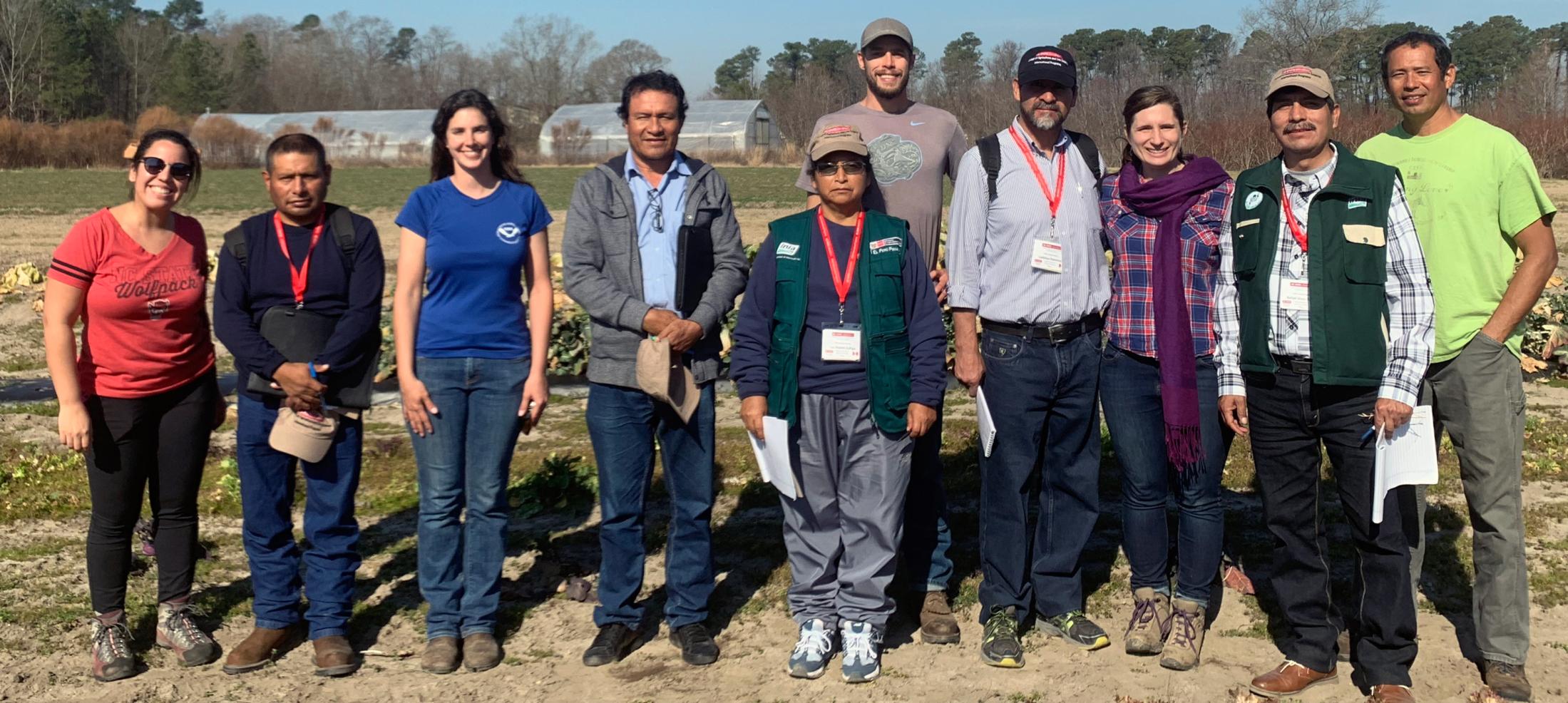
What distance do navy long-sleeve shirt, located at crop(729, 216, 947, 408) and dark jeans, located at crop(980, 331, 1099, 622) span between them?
268mm

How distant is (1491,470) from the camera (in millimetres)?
4305

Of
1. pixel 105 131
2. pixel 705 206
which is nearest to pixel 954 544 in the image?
pixel 705 206

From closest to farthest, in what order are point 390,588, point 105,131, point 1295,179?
point 1295,179
point 390,588
point 105,131

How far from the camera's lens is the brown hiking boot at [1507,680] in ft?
14.1

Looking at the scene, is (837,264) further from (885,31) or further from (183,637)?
(183,637)

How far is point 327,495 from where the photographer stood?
15.3ft

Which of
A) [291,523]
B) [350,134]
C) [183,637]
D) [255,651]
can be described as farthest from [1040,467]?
→ [350,134]

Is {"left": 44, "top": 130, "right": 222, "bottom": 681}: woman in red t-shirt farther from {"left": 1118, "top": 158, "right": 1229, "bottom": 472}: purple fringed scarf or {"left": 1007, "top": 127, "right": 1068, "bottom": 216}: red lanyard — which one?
{"left": 1118, "top": 158, "right": 1229, "bottom": 472}: purple fringed scarf

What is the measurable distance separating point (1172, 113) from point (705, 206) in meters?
1.68

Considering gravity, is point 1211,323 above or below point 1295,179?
below

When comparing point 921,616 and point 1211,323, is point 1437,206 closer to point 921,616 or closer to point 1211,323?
point 1211,323

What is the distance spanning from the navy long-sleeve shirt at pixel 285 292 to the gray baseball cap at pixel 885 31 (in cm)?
199

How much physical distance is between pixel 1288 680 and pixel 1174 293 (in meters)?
1.38

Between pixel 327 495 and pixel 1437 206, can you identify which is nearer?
pixel 1437 206
